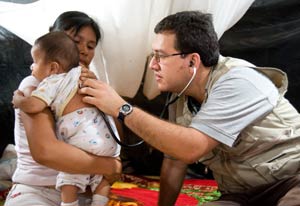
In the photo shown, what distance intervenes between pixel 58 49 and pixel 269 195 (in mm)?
879

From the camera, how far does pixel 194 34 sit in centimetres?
155

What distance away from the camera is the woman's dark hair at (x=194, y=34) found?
154cm

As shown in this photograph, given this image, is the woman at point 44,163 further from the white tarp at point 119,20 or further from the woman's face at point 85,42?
the white tarp at point 119,20

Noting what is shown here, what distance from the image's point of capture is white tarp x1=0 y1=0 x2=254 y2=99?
6.39 feet

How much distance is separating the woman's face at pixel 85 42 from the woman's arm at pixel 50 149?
0.39 meters

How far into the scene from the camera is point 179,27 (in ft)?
5.11

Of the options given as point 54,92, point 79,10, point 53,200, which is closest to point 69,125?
point 54,92

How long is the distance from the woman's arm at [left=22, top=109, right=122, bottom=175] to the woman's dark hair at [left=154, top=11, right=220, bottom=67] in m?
0.49

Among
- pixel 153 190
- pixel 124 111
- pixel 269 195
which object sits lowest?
pixel 153 190

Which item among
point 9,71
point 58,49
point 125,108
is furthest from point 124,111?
point 9,71

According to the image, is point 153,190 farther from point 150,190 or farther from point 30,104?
point 30,104

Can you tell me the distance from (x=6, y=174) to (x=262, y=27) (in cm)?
156

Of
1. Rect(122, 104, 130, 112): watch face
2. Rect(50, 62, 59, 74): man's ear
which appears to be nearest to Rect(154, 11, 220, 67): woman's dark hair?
Rect(122, 104, 130, 112): watch face

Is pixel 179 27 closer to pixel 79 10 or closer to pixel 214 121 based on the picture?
pixel 214 121
